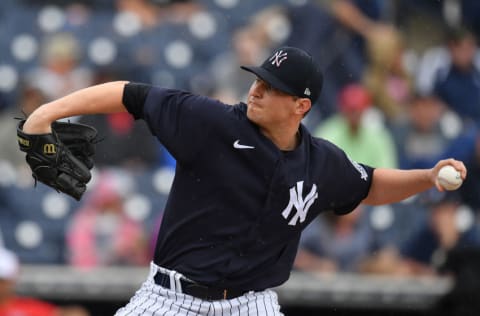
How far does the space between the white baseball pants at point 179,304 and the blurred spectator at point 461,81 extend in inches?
198

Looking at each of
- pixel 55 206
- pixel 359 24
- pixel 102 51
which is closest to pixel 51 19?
pixel 102 51

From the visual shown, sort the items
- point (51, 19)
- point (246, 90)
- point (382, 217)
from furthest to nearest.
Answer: point (51, 19)
point (246, 90)
point (382, 217)

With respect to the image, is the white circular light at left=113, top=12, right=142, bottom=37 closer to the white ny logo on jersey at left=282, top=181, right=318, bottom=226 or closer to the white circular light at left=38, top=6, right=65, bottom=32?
the white circular light at left=38, top=6, right=65, bottom=32

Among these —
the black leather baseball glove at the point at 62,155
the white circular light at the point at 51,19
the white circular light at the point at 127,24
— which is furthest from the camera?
the white circular light at the point at 51,19

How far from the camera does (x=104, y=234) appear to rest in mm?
7668

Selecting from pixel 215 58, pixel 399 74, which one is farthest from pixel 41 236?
pixel 399 74

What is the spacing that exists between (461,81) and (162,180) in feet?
9.47

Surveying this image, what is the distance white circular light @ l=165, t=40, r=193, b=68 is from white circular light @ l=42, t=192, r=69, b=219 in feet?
5.73

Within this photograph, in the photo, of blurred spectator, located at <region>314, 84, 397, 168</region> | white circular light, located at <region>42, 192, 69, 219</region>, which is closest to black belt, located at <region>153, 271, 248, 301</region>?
white circular light, located at <region>42, 192, 69, 219</region>

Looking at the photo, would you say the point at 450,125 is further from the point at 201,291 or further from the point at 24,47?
the point at 201,291

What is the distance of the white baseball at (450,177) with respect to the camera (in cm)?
430

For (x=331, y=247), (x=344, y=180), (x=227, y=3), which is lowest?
(x=344, y=180)

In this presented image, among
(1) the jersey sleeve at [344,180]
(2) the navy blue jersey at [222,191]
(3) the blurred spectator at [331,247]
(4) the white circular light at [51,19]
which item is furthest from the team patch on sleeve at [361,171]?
(4) the white circular light at [51,19]

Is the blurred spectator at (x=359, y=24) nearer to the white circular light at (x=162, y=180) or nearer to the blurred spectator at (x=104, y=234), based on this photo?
the white circular light at (x=162, y=180)
